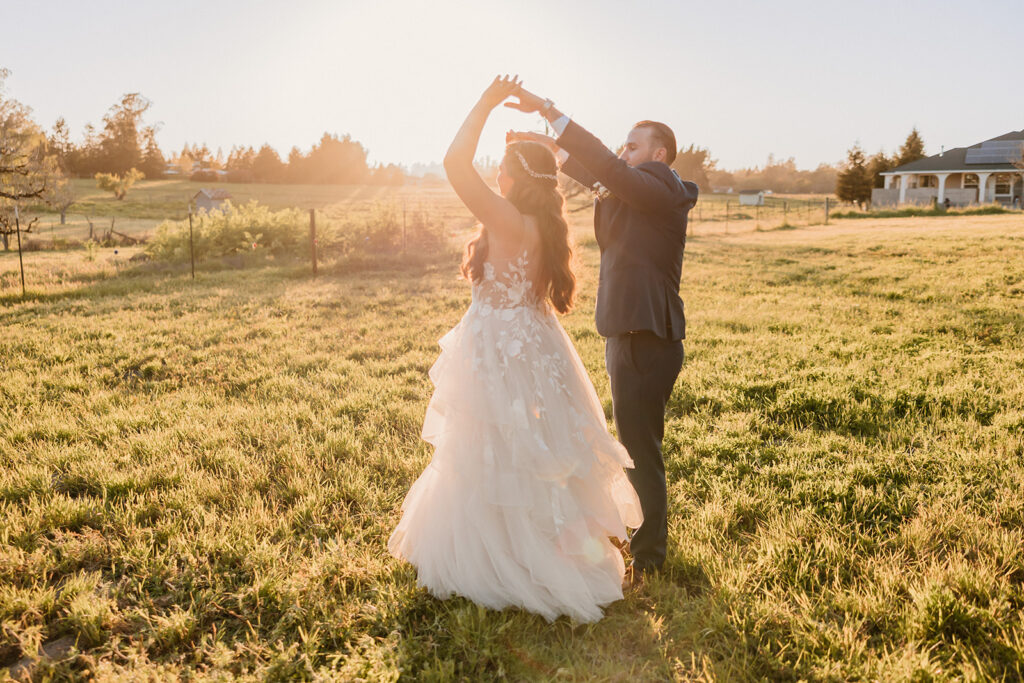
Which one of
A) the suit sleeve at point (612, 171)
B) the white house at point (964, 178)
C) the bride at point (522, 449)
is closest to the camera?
the suit sleeve at point (612, 171)

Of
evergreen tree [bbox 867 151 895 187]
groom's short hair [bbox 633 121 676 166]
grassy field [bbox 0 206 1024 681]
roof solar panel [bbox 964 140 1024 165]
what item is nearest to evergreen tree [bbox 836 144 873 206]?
evergreen tree [bbox 867 151 895 187]

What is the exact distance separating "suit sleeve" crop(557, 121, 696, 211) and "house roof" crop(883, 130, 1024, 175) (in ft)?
171

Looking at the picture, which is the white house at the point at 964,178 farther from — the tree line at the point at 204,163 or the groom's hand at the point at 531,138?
the tree line at the point at 204,163

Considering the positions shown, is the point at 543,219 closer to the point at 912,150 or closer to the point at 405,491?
the point at 405,491

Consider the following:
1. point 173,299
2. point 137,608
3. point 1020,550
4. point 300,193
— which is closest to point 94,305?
point 173,299

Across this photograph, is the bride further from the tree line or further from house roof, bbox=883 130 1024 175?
the tree line

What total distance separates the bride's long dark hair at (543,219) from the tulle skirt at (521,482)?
0.58 feet

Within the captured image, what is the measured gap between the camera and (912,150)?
51.1 meters

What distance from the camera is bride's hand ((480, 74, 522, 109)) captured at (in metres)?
2.77

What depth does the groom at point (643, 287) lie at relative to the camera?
286cm

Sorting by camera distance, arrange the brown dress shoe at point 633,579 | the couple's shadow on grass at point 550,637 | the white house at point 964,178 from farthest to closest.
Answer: the white house at point 964,178, the brown dress shoe at point 633,579, the couple's shadow on grass at point 550,637

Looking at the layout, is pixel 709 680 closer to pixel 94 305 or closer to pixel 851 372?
pixel 851 372

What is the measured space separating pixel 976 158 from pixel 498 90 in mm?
57176

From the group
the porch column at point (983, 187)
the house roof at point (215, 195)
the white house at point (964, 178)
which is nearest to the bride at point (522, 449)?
the white house at point (964, 178)
